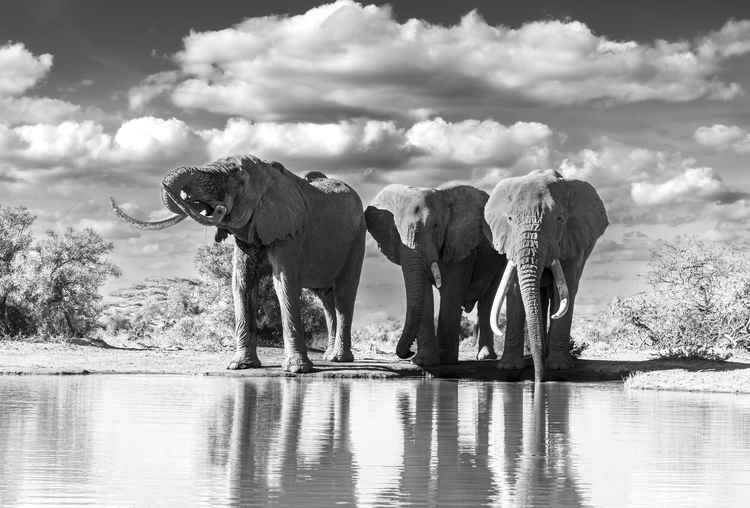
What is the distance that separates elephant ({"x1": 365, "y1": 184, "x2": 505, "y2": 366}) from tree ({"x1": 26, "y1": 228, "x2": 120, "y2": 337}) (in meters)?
9.23

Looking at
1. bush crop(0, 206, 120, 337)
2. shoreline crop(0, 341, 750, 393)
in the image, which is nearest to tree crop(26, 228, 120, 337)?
bush crop(0, 206, 120, 337)

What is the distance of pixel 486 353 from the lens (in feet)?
78.8

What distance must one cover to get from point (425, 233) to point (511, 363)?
284cm

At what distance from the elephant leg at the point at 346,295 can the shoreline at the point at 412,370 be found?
543 millimetres

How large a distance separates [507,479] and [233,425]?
391cm

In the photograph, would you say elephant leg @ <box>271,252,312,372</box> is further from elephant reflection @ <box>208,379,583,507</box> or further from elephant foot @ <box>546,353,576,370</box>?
elephant foot @ <box>546,353,576,370</box>

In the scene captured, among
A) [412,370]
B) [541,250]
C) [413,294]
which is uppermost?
[541,250]

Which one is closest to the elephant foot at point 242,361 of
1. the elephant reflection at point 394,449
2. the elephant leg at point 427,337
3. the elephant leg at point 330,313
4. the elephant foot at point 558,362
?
the elephant leg at point 330,313

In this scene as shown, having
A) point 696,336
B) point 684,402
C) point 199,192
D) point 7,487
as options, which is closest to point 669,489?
point 7,487

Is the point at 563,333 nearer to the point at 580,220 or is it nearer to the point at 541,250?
the point at 541,250

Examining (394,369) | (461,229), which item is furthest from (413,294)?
(394,369)

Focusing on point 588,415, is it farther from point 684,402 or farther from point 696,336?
point 696,336

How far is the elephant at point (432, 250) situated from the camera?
21734 millimetres

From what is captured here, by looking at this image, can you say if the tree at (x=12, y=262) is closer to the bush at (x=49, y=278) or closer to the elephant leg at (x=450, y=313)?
the bush at (x=49, y=278)
